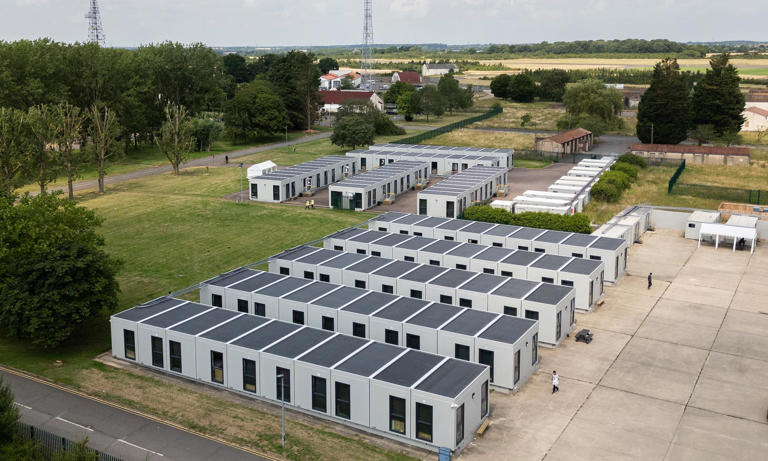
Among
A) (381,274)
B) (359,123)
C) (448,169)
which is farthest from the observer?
(359,123)

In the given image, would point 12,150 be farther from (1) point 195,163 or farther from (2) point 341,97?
(2) point 341,97

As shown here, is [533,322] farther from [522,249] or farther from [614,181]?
Result: [614,181]

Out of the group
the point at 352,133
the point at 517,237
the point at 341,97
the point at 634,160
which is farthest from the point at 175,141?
→ the point at 341,97

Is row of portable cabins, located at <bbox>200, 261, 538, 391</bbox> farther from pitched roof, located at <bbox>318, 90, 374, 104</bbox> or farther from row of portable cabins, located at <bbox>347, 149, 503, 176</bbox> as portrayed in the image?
pitched roof, located at <bbox>318, 90, 374, 104</bbox>

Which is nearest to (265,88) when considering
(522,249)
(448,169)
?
(448,169)

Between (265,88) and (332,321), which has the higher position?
(265,88)
